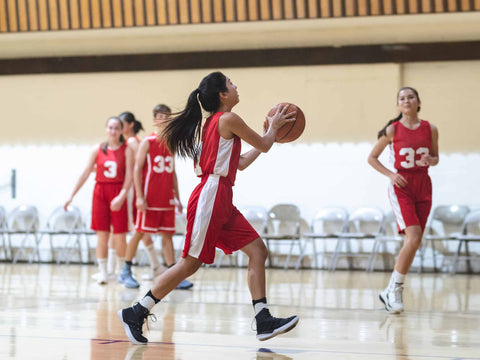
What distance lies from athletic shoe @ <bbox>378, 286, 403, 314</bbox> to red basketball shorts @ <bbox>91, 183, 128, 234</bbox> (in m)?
3.18

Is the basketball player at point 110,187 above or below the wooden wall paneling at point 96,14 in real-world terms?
below

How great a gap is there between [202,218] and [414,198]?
7.79ft

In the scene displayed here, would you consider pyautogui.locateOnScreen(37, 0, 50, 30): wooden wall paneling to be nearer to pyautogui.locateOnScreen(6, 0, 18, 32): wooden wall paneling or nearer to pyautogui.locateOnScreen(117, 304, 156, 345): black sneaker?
pyautogui.locateOnScreen(6, 0, 18, 32): wooden wall paneling

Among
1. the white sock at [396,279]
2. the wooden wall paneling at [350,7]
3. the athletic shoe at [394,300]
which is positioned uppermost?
the wooden wall paneling at [350,7]

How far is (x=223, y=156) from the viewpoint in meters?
4.10

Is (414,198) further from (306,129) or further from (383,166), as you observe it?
(306,129)

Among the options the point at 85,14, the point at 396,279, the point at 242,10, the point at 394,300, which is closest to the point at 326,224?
the point at 242,10

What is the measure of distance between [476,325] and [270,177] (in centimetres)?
614

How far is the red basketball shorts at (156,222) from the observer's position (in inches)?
299

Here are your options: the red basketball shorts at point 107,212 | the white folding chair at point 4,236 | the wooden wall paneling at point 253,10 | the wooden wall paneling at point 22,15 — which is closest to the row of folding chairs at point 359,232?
the wooden wall paneling at point 253,10

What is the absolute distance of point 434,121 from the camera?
10.4 m

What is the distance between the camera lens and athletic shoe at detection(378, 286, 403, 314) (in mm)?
5574

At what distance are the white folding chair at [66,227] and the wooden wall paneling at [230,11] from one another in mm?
3635

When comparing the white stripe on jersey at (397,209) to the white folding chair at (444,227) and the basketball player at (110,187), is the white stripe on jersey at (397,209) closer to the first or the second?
the basketball player at (110,187)
